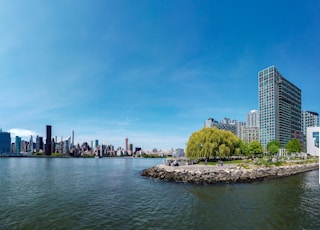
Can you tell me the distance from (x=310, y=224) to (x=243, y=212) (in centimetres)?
601

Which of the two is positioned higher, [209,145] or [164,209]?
[209,145]

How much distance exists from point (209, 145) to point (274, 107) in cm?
14470

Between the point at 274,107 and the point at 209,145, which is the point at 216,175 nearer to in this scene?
the point at 209,145

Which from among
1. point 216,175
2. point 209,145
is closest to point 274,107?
point 209,145

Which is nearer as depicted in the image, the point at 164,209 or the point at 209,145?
the point at 164,209

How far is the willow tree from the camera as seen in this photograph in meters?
65.6

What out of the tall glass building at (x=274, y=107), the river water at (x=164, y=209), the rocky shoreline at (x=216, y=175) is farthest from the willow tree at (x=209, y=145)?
the tall glass building at (x=274, y=107)

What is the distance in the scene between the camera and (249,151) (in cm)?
11025

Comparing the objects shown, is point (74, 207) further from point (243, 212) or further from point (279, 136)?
point (279, 136)

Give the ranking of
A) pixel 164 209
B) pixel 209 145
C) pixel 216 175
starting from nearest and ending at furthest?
pixel 164 209
pixel 216 175
pixel 209 145

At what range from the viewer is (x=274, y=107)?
182 m

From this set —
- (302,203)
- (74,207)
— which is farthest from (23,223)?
(302,203)

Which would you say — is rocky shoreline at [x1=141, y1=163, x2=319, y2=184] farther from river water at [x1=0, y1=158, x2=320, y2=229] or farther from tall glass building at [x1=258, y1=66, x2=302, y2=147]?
tall glass building at [x1=258, y1=66, x2=302, y2=147]

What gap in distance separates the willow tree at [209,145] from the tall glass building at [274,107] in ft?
441
